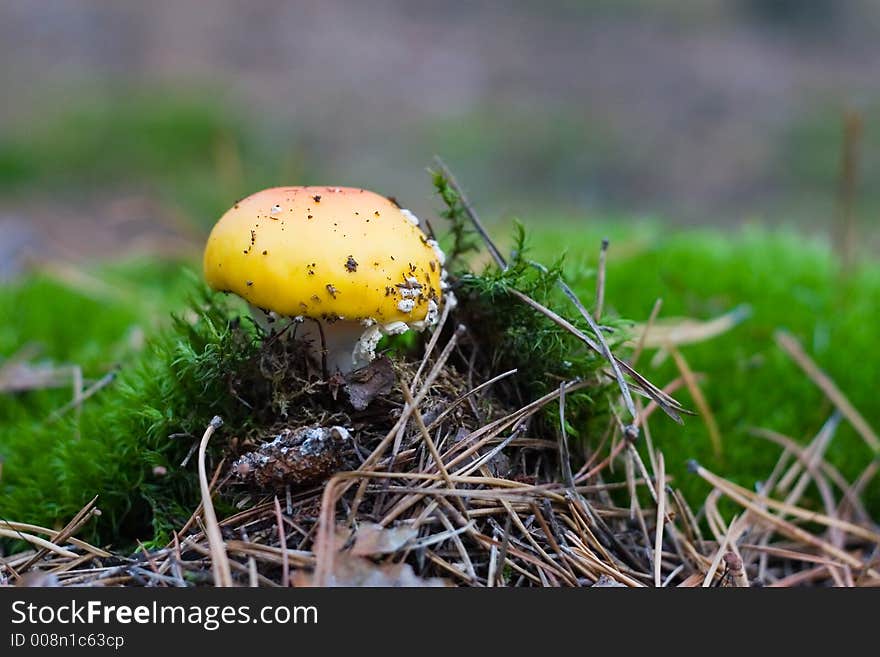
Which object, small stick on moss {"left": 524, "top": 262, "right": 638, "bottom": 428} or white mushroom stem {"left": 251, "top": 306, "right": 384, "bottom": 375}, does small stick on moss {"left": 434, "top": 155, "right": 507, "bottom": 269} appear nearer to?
small stick on moss {"left": 524, "top": 262, "right": 638, "bottom": 428}

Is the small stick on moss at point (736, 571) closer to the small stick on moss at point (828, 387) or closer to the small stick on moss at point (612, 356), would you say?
the small stick on moss at point (612, 356)

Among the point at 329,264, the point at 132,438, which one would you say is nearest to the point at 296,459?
the point at 329,264

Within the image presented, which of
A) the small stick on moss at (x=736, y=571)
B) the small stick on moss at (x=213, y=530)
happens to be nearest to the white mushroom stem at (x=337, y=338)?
the small stick on moss at (x=213, y=530)

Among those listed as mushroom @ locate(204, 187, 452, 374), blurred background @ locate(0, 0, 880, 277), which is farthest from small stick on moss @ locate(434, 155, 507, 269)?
blurred background @ locate(0, 0, 880, 277)

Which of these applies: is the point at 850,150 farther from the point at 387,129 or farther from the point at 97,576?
the point at 387,129

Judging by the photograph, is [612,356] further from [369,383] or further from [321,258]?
[321,258]

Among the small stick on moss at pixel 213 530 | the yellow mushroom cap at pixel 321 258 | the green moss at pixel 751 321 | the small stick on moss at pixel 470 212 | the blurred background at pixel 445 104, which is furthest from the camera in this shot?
the blurred background at pixel 445 104
